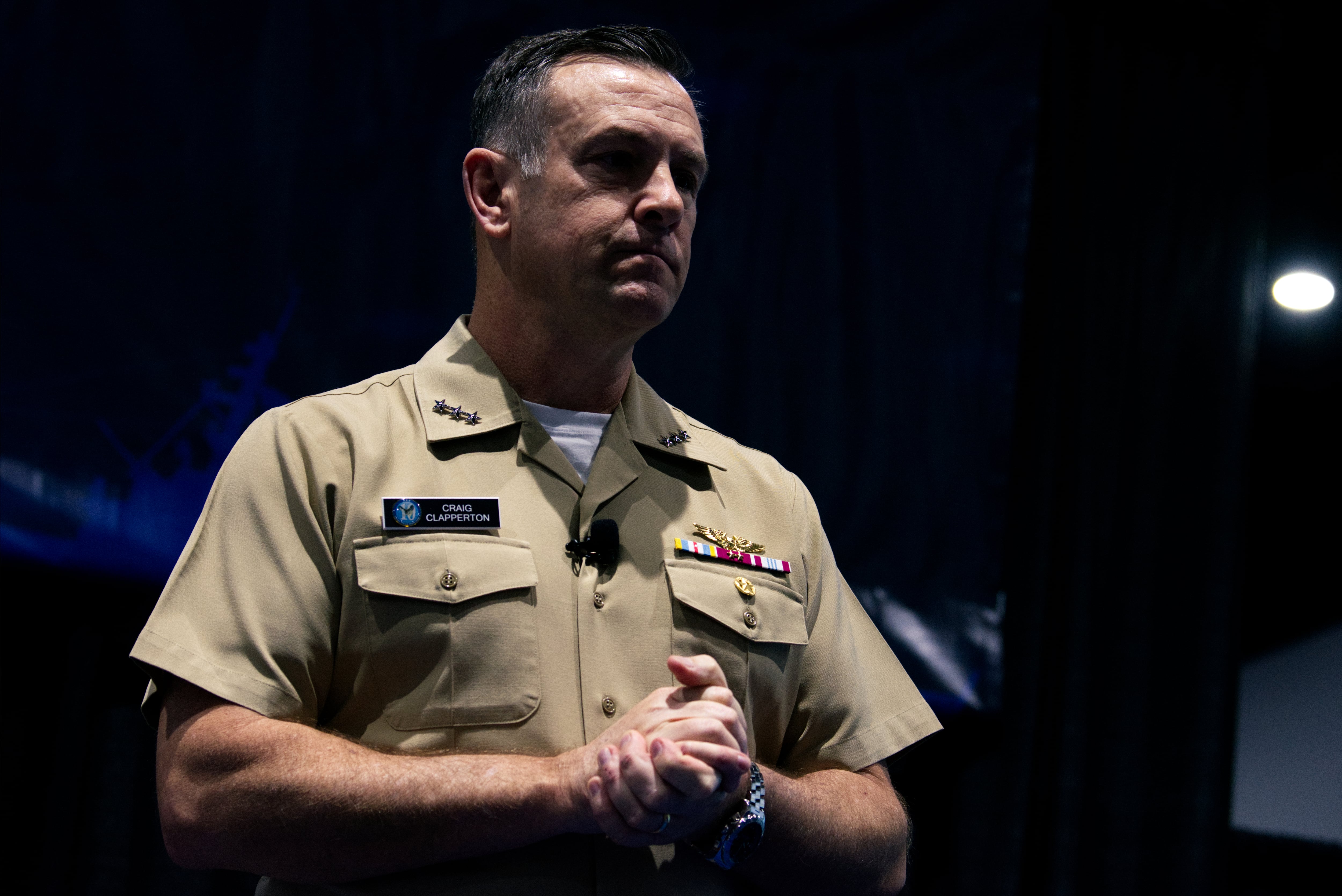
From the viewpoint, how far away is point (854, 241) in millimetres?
2816

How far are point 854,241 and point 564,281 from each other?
1490 millimetres

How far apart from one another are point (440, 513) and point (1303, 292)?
9.75 ft

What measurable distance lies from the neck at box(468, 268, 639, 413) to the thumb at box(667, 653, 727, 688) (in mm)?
473

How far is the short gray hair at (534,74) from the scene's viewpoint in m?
1.57

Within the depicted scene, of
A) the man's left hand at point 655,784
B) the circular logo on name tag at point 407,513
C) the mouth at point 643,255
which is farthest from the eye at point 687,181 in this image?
the man's left hand at point 655,784

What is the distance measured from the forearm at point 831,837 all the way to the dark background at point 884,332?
119 centimetres

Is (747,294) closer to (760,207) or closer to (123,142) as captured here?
(760,207)

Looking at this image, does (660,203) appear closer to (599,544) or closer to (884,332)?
(599,544)

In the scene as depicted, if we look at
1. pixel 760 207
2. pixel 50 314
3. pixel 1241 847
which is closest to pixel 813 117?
pixel 760 207

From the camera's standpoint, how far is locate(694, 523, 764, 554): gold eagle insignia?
1500 mm

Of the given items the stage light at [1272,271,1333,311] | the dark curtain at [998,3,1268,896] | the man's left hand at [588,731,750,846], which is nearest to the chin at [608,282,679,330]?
the man's left hand at [588,731,750,846]

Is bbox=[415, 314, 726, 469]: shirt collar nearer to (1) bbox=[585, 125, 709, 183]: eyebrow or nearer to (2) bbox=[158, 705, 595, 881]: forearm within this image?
(1) bbox=[585, 125, 709, 183]: eyebrow

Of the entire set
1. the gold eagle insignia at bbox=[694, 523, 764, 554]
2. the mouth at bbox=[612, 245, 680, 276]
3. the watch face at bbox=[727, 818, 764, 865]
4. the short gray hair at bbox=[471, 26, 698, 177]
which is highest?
the short gray hair at bbox=[471, 26, 698, 177]

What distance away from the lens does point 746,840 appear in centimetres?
123
